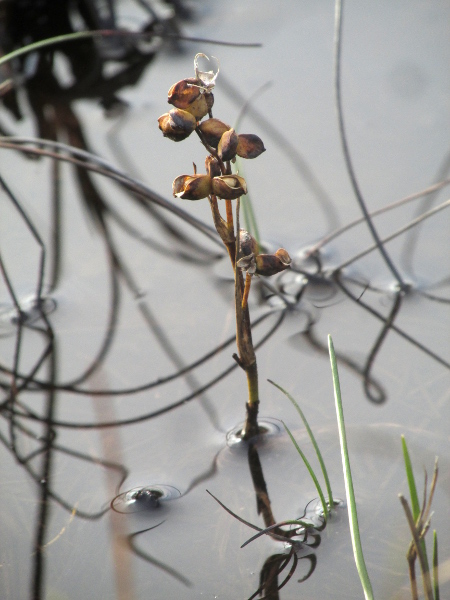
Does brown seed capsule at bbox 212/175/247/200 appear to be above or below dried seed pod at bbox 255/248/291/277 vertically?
above

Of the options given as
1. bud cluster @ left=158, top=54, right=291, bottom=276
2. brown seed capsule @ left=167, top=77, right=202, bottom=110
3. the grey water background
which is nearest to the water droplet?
the grey water background

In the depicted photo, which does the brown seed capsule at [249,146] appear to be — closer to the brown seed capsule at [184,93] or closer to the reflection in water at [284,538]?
the brown seed capsule at [184,93]

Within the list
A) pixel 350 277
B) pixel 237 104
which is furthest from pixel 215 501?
pixel 237 104

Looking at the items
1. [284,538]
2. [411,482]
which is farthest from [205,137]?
[284,538]

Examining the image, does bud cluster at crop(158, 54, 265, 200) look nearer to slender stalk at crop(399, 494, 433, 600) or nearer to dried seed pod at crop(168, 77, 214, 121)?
dried seed pod at crop(168, 77, 214, 121)

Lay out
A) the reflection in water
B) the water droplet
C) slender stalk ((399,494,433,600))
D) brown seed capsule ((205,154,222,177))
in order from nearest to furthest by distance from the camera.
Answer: slender stalk ((399,494,433,600)) → brown seed capsule ((205,154,222,177)) → the reflection in water → the water droplet

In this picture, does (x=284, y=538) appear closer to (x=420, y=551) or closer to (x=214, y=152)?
(x=420, y=551)

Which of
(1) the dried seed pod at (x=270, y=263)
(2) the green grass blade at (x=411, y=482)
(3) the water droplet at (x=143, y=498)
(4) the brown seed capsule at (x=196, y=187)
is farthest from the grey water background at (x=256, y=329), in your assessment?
(4) the brown seed capsule at (x=196, y=187)

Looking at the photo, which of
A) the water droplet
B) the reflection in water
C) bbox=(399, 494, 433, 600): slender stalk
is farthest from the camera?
the water droplet
